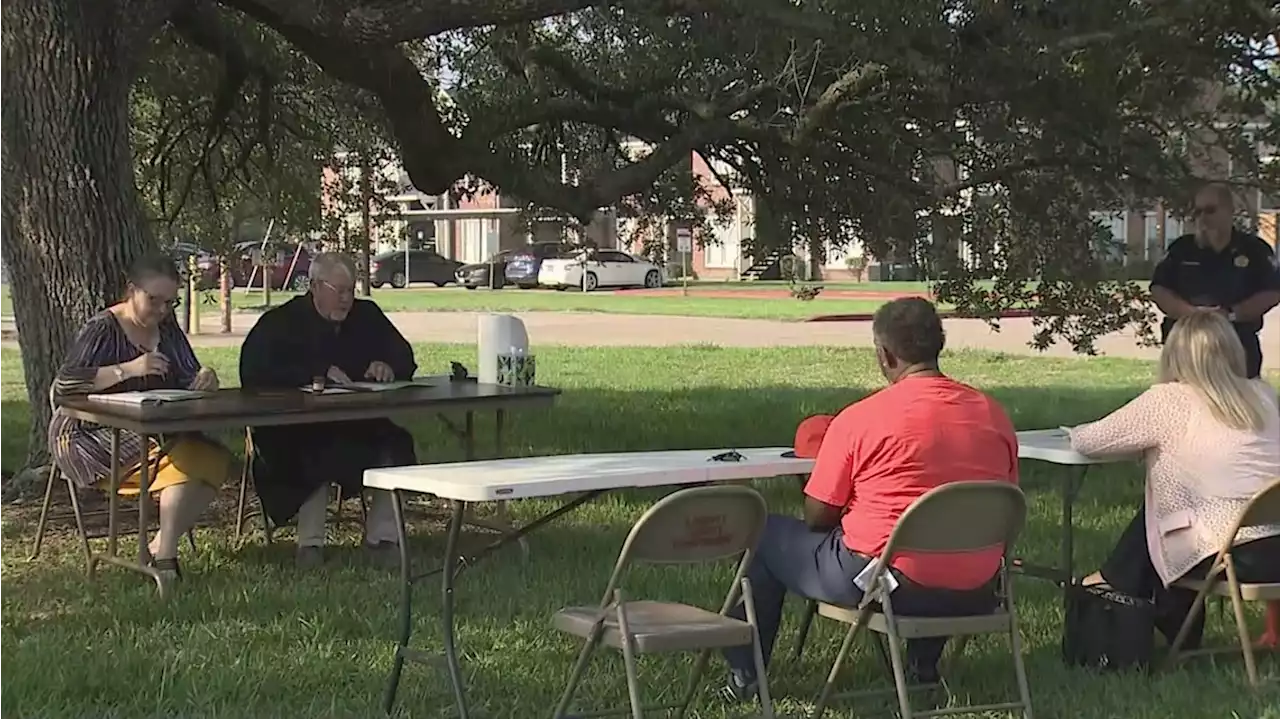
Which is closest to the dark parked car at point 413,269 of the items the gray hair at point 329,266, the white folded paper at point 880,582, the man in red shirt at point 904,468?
the gray hair at point 329,266

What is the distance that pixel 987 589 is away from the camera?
4.76 meters

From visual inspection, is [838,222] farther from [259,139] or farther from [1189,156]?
[259,139]

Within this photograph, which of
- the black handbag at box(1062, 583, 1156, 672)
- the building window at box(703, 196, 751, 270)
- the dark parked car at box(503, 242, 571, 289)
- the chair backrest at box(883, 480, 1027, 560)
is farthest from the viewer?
the dark parked car at box(503, 242, 571, 289)

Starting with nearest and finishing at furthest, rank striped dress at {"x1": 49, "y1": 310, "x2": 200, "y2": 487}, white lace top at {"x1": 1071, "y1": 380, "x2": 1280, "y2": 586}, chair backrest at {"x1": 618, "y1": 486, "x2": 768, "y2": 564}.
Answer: chair backrest at {"x1": 618, "y1": 486, "x2": 768, "y2": 564} < white lace top at {"x1": 1071, "y1": 380, "x2": 1280, "y2": 586} < striped dress at {"x1": 49, "y1": 310, "x2": 200, "y2": 487}

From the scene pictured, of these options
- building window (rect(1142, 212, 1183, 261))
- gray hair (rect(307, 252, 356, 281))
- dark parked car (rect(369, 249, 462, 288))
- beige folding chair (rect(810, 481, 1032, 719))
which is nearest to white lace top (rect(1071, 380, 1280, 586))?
beige folding chair (rect(810, 481, 1032, 719))

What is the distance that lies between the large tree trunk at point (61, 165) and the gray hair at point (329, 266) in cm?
140

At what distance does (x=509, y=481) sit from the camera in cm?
467

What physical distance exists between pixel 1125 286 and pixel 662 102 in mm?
3121

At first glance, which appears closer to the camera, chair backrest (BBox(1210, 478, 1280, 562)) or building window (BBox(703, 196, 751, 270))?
chair backrest (BBox(1210, 478, 1280, 562))

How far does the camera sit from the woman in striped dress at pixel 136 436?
264 inches

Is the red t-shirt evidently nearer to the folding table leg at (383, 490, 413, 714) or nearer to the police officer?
the folding table leg at (383, 490, 413, 714)

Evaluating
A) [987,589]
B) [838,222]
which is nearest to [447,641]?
[987,589]

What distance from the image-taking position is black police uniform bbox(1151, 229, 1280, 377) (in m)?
8.29

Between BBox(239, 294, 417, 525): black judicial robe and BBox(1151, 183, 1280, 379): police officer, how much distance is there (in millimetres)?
3719
